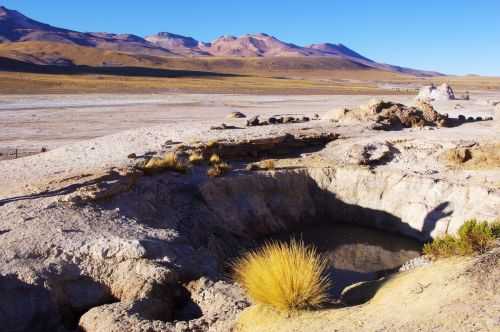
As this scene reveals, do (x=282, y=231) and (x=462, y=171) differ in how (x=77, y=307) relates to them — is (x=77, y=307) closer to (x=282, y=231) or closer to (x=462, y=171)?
(x=282, y=231)

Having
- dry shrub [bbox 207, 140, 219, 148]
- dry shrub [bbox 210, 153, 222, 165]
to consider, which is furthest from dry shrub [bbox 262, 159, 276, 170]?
dry shrub [bbox 207, 140, 219, 148]

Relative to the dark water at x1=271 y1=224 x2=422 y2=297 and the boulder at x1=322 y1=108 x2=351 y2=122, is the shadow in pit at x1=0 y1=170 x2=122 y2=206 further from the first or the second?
the boulder at x1=322 y1=108 x2=351 y2=122

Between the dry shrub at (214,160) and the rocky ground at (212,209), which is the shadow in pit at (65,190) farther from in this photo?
the dry shrub at (214,160)

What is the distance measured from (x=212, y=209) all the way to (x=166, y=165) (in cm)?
185

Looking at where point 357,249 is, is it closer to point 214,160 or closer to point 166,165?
point 214,160

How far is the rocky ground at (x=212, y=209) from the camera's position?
7387 millimetres

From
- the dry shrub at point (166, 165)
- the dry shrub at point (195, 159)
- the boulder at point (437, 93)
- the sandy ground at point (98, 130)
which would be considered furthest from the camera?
the boulder at point (437, 93)

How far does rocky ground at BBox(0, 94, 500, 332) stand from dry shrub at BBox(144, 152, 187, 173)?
0.21 meters

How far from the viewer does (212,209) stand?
543 inches

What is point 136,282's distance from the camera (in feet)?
27.2

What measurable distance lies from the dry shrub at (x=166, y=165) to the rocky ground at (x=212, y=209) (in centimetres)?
21

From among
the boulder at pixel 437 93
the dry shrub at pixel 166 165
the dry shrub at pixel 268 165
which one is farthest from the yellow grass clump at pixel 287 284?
the boulder at pixel 437 93

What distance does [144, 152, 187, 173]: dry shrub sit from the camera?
1392cm

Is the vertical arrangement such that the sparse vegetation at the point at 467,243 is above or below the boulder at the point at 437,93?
below
